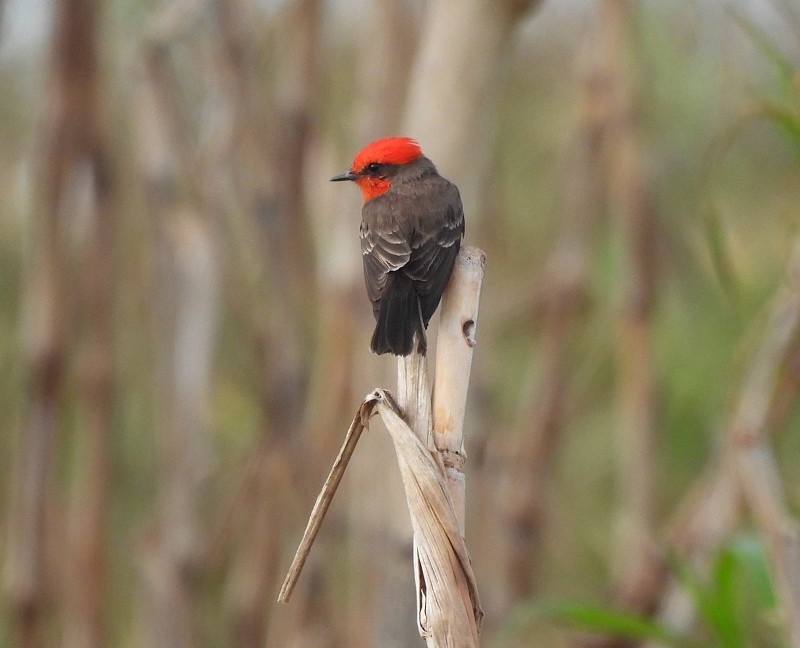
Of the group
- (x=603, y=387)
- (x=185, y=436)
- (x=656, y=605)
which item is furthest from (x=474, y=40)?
(x=603, y=387)

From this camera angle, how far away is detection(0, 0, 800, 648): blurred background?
241 centimetres

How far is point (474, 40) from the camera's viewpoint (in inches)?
84.5

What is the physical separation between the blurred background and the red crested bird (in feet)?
0.38

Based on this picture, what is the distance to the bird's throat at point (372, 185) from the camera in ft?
8.88

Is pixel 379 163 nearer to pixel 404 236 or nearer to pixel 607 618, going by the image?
pixel 404 236

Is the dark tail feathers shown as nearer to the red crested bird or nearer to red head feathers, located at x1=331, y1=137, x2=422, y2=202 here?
the red crested bird

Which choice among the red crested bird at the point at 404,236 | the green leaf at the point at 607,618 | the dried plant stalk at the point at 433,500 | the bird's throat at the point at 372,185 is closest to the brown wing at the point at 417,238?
the red crested bird at the point at 404,236

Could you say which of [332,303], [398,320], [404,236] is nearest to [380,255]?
[404,236]

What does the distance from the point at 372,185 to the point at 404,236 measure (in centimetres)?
49

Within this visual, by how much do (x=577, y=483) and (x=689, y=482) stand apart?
1.89ft

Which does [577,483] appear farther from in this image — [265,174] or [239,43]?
[239,43]

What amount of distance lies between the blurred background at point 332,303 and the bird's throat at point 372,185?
28 cm

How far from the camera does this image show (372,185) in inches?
108

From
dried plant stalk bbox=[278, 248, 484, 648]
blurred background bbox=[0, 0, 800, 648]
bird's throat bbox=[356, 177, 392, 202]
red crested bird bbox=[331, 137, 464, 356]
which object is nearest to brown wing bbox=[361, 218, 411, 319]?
red crested bird bbox=[331, 137, 464, 356]
